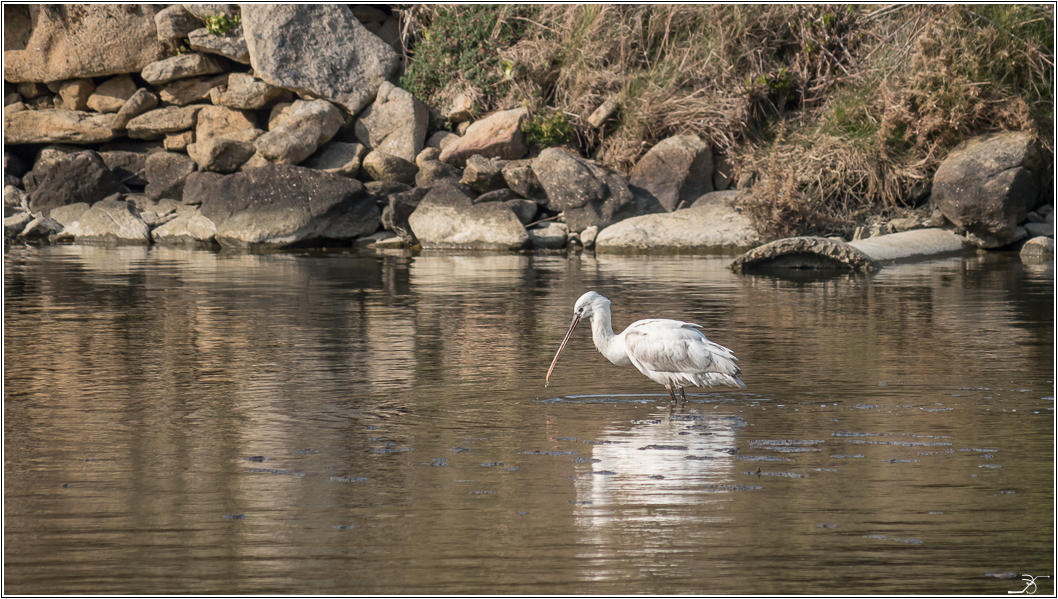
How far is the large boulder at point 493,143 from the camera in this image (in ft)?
76.6

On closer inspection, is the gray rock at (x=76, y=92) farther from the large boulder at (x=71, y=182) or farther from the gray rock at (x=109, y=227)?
the gray rock at (x=109, y=227)

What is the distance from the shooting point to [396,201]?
21.5 m

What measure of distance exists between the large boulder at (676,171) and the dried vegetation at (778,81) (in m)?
0.51

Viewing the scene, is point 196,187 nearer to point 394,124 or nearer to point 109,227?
point 109,227

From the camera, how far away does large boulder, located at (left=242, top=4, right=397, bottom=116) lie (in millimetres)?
24750

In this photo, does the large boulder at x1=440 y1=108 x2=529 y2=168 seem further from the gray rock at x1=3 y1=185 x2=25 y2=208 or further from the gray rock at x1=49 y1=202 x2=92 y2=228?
the gray rock at x1=3 y1=185 x2=25 y2=208

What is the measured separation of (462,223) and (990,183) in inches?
330

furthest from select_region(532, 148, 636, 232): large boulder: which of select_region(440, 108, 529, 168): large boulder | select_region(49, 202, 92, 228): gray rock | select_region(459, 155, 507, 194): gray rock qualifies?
select_region(49, 202, 92, 228): gray rock

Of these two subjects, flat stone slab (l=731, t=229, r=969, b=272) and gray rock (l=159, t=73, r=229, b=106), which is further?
gray rock (l=159, t=73, r=229, b=106)

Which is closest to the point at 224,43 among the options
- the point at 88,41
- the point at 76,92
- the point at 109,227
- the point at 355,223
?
the point at 88,41

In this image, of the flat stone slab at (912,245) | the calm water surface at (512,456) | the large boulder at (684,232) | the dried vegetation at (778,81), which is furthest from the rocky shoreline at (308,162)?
the calm water surface at (512,456)

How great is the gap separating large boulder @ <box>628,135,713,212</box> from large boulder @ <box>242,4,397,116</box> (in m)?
6.58

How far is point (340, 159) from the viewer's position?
2453 cm

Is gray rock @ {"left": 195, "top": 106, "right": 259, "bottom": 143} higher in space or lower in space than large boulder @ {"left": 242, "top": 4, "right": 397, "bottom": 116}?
lower
